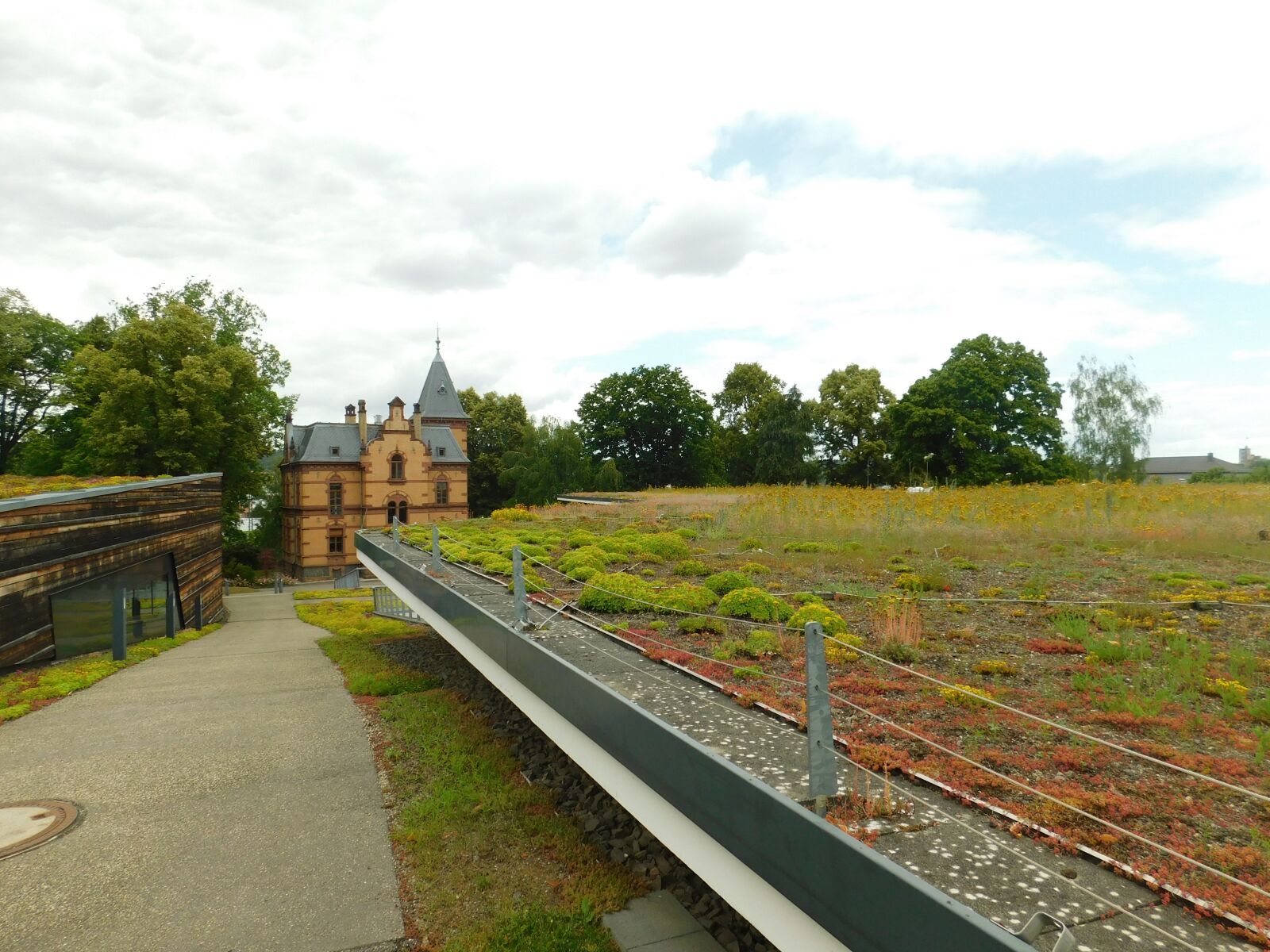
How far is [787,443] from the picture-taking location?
1943 inches

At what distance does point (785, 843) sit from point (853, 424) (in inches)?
2013

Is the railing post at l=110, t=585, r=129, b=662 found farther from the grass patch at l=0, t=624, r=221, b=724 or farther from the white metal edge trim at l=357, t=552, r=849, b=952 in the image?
the white metal edge trim at l=357, t=552, r=849, b=952

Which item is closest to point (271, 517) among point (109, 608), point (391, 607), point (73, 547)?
point (391, 607)

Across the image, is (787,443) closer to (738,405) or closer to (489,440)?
(738,405)

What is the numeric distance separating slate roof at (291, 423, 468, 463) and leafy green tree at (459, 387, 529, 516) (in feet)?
24.2

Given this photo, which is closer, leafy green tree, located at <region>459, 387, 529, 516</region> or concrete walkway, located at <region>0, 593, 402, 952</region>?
concrete walkway, located at <region>0, 593, 402, 952</region>

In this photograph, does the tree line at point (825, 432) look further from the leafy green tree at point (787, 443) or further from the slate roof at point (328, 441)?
the slate roof at point (328, 441)

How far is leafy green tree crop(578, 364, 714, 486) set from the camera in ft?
192

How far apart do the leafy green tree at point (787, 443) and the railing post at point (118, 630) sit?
37977mm

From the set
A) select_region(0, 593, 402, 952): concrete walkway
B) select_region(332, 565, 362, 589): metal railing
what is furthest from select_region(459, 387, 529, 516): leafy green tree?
select_region(0, 593, 402, 952): concrete walkway

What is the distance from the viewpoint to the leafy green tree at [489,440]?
62.3 m

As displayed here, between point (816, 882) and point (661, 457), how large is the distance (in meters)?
56.0

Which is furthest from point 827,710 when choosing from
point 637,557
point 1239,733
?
point 637,557

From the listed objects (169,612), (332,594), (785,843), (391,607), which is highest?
(785,843)
